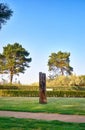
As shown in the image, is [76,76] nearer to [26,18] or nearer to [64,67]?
[64,67]

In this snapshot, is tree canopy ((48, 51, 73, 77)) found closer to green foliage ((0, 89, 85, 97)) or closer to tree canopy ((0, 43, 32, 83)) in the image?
tree canopy ((0, 43, 32, 83))

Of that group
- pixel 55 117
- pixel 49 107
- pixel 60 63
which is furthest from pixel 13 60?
pixel 55 117

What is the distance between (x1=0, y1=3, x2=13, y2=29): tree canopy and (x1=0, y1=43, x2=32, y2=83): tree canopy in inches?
1615

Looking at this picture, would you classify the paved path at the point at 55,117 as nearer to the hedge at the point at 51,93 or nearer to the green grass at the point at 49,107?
the green grass at the point at 49,107

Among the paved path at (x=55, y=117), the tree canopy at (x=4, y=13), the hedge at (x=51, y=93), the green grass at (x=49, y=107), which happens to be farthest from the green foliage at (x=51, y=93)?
the paved path at (x=55, y=117)

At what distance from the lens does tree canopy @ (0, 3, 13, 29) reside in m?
16.1

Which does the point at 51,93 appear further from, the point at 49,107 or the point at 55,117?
the point at 55,117

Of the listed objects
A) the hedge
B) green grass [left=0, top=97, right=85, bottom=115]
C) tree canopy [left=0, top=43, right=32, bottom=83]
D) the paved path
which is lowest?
the paved path

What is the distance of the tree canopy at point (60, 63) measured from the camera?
6900cm

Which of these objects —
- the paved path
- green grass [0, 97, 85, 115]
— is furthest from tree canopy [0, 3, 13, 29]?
the paved path

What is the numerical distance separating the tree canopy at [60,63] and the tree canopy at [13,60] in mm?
12577

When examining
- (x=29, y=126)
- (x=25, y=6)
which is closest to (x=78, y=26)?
(x=25, y=6)

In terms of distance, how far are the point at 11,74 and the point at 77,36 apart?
24230 mm

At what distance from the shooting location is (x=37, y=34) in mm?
34219
